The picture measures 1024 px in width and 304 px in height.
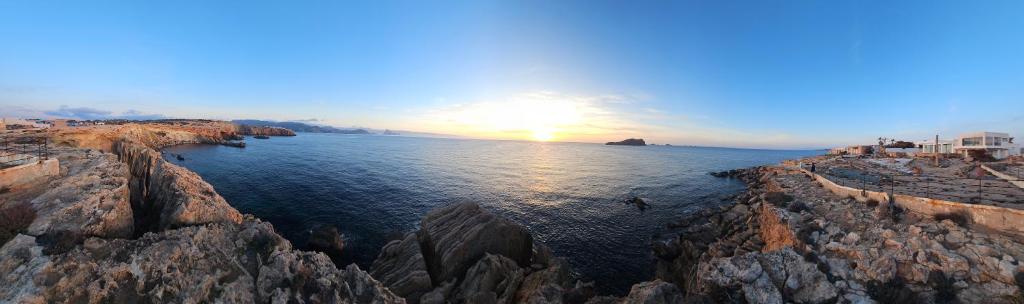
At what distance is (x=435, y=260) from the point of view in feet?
63.4

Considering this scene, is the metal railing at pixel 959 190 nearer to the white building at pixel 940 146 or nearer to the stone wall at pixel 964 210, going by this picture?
the stone wall at pixel 964 210

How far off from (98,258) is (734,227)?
117ft

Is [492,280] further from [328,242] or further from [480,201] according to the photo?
[480,201]

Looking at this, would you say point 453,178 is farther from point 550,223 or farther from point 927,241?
point 927,241

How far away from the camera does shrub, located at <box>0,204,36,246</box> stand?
1028 cm

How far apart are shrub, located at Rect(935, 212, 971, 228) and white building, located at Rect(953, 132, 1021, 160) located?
193ft

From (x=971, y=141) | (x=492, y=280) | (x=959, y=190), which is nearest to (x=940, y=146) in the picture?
(x=971, y=141)

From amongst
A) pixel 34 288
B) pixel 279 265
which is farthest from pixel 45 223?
pixel 279 265

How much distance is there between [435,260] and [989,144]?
93611mm

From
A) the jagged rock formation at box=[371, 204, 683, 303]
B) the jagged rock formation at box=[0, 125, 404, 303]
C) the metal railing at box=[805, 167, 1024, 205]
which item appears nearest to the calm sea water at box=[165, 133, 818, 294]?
the jagged rock formation at box=[371, 204, 683, 303]

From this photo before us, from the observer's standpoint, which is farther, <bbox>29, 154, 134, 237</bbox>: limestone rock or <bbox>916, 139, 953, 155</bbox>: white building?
<bbox>916, 139, 953, 155</bbox>: white building

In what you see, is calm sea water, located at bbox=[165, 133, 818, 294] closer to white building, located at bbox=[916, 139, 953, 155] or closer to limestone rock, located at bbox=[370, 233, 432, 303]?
limestone rock, located at bbox=[370, 233, 432, 303]

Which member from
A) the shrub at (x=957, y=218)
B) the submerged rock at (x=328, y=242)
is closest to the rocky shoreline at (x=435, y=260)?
the submerged rock at (x=328, y=242)

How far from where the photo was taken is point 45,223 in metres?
11.2
